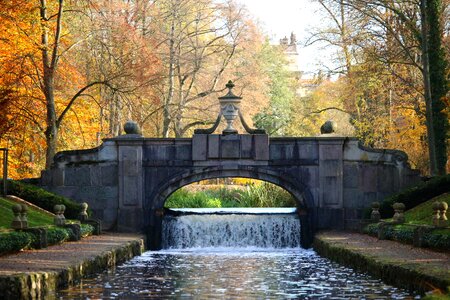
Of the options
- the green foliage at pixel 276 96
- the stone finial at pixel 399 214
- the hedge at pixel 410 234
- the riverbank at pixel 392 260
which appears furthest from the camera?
the green foliage at pixel 276 96

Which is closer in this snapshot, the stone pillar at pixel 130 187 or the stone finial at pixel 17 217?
the stone finial at pixel 17 217

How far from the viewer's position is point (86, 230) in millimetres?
27750

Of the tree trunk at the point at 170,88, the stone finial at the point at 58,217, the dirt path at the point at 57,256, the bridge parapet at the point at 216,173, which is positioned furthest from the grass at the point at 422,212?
the tree trunk at the point at 170,88

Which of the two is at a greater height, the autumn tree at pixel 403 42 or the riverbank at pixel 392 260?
the autumn tree at pixel 403 42

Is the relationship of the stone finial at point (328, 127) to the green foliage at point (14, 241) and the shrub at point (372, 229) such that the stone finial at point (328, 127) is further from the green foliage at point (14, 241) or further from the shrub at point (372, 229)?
the green foliage at point (14, 241)

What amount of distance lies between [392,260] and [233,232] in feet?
45.7

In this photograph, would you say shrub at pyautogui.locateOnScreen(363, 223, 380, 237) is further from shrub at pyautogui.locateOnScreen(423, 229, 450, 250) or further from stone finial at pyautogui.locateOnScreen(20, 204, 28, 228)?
stone finial at pyautogui.locateOnScreen(20, 204, 28, 228)

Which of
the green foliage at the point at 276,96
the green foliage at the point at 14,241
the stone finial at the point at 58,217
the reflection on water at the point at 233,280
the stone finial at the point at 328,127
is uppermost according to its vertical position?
the green foliage at the point at 276,96

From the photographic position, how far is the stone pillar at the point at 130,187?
32000 millimetres

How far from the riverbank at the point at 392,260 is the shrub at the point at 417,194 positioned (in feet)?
10.6

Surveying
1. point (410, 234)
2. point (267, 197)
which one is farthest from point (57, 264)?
point (267, 197)

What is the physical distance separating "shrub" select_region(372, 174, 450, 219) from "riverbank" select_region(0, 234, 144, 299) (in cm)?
841

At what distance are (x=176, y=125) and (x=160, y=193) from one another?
17.8 meters

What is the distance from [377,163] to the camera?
3216 cm
